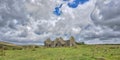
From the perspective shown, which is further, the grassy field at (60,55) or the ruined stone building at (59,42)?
the ruined stone building at (59,42)

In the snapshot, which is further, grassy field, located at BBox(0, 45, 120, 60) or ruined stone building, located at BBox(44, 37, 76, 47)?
ruined stone building, located at BBox(44, 37, 76, 47)

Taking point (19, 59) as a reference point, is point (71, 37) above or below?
above

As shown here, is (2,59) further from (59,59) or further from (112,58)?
(112,58)

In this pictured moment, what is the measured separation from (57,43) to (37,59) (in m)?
87.4

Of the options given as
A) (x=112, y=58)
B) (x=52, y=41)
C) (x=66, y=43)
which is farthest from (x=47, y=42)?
(x=112, y=58)

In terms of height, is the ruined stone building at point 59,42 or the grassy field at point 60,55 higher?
the ruined stone building at point 59,42

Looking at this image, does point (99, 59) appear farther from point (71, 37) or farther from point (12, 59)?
point (71, 37)

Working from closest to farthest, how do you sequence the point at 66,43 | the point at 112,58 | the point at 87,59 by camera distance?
the point at 87,59 < the point at 112,58 < the point at 66,43

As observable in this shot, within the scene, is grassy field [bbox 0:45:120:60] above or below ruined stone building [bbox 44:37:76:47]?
below

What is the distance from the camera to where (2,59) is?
41156 mm

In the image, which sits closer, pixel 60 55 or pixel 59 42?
pixel 60 55

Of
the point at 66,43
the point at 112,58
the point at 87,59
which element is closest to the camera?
the point at 87,59

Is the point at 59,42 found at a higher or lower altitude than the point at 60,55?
higher

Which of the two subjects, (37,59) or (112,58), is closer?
(37,59)
